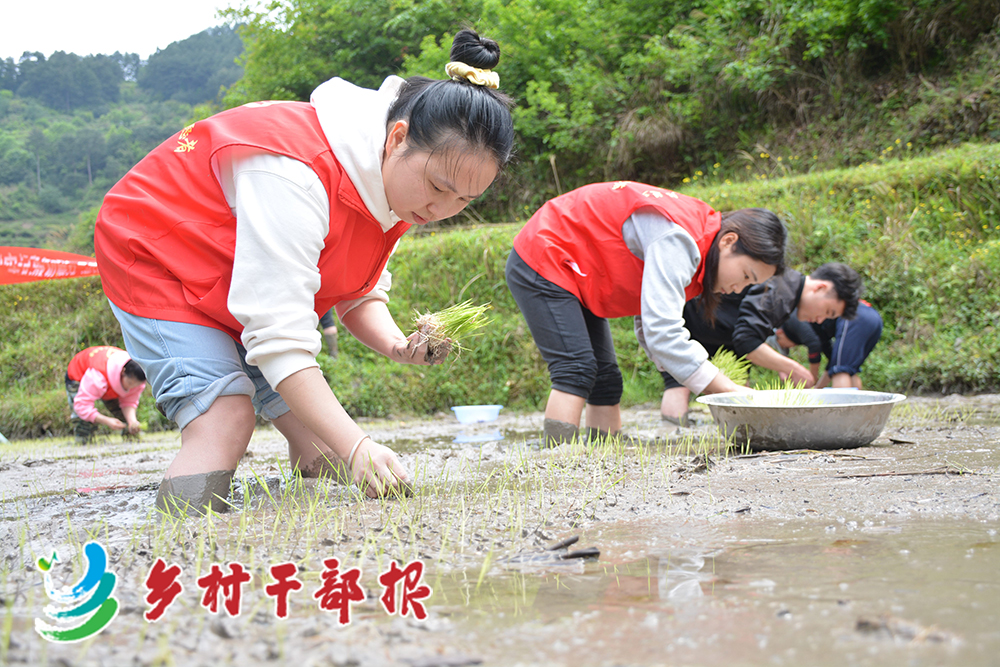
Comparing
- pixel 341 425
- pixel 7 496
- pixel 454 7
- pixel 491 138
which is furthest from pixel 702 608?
pixel 454 7

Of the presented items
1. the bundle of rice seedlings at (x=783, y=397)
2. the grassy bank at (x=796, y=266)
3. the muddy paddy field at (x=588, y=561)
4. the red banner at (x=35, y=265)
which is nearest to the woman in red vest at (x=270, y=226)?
the muddy paddy field at (x=588, y=561)

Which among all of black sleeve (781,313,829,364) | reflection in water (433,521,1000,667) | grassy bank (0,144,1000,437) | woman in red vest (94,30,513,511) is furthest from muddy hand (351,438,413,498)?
black sleeve (781,313,829,364)

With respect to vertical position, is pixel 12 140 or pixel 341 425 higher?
pixel 12 140

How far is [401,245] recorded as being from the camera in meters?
8.28

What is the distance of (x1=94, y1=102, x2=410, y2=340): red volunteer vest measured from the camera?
215 cm

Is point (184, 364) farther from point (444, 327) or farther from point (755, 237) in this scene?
point (755, 237)

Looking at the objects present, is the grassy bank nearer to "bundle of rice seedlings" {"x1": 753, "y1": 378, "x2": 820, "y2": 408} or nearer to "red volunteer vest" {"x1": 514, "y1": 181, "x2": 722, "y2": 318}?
"red volunteer vest" {"x1": 514, "y1": 181, "x2": 722, "y2": 318}

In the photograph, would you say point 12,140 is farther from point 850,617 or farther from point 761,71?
point 850,617

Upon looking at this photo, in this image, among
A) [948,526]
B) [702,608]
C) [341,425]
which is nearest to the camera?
[702,608]

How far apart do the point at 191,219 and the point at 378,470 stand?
95 centimetres

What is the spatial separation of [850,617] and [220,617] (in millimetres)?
1018

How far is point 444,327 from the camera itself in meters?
2.78

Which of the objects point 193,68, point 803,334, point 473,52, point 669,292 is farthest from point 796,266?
point 193,68

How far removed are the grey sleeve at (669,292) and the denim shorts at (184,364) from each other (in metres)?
1.79
